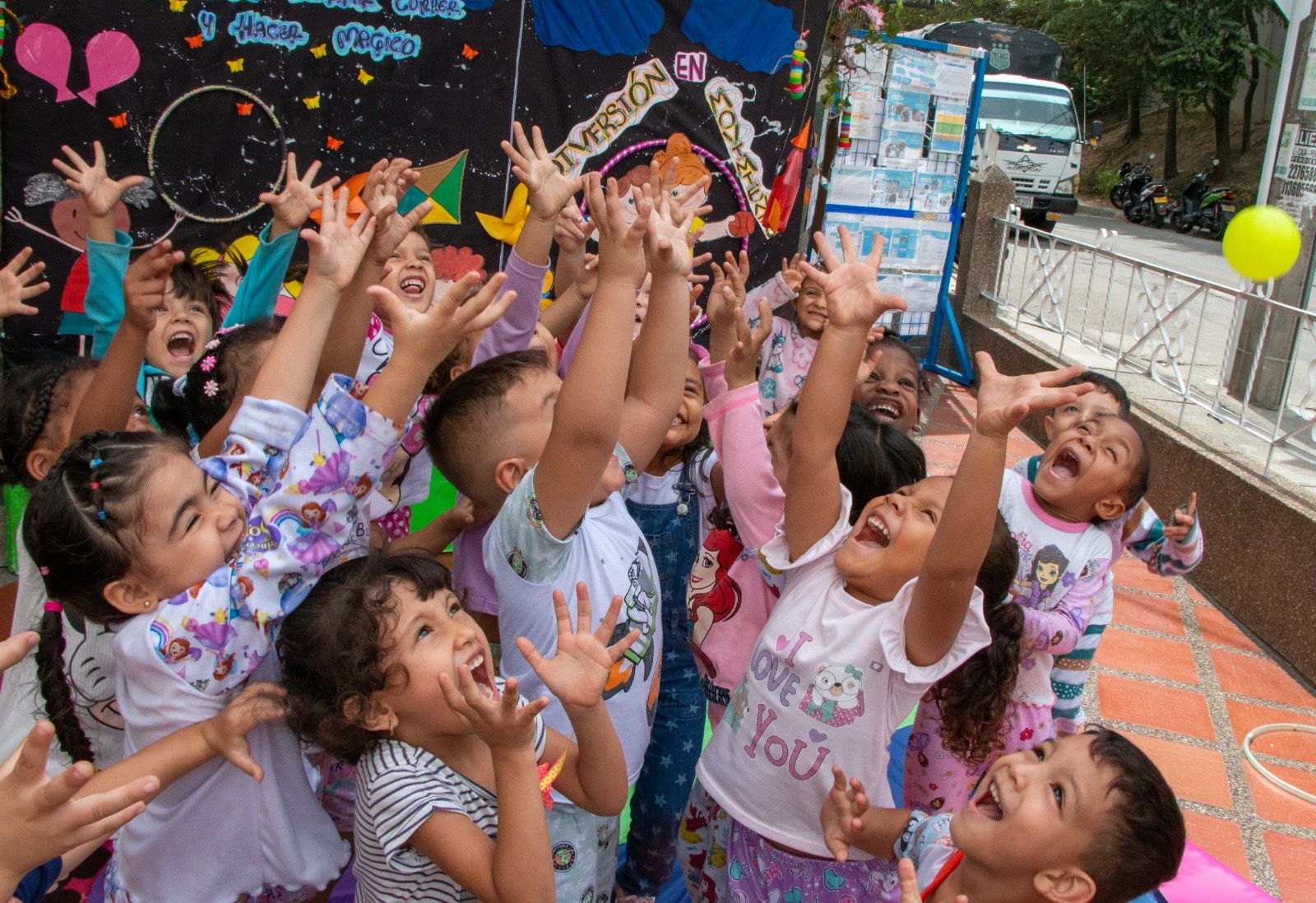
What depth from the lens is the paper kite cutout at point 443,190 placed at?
13.8ft

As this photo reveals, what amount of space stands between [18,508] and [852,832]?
216 cm

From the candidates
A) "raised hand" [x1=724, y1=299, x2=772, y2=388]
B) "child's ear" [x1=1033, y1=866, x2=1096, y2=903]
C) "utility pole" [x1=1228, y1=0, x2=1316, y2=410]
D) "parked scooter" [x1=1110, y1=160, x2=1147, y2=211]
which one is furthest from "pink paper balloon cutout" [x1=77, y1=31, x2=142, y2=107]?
"parked scooter" [x1=1110, y1=160, x2=1147, y2=211]

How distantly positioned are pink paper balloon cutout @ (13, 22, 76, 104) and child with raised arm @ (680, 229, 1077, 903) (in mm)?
3209

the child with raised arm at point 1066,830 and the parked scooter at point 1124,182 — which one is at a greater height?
the parked scooter at point 1124,182

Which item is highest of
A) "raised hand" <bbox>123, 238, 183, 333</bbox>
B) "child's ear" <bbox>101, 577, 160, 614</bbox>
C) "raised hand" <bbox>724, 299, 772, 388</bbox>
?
"raised hand" <bbox>123, 238, 183, 333</bbox>

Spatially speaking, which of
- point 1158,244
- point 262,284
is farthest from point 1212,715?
point 1158,244

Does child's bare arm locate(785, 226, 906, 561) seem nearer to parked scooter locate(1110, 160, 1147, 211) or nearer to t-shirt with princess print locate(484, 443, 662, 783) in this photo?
t-shirt with princess print locate(484, 443, 662, 783)

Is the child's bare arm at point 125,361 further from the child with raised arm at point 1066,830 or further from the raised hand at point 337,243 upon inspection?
the child with raised arm at point 1066,830

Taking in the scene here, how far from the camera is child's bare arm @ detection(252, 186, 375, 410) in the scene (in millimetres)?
1635

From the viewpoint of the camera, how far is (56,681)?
1.69 m

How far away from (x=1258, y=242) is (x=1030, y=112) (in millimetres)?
15376

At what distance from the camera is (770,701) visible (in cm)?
175

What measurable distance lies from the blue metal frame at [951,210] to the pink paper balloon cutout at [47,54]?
375 cm

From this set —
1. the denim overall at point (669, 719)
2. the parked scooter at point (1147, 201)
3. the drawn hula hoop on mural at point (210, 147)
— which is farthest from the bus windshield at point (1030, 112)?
the denim overall at point (669, 719)
